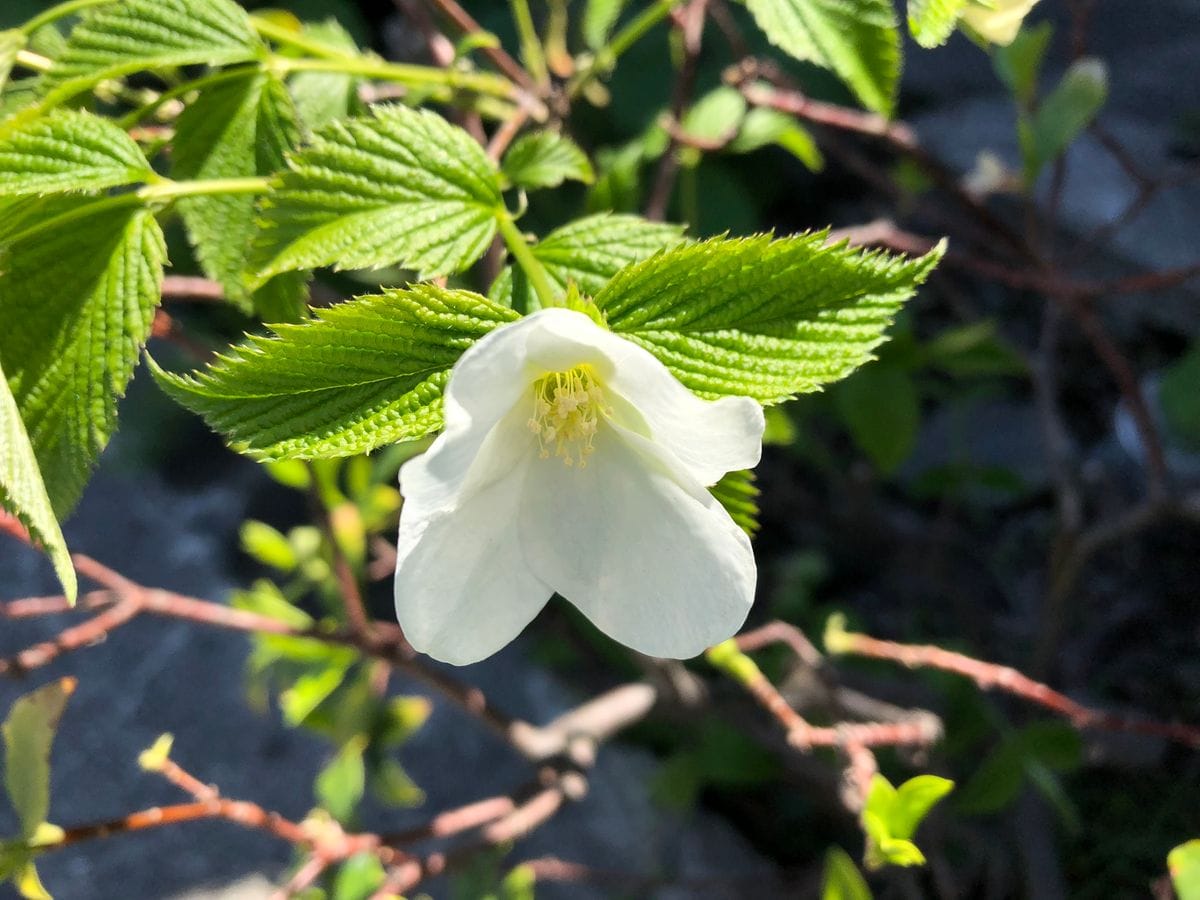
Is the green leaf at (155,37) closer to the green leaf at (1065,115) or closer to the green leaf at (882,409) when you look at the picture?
the green leaf at (1065,115)

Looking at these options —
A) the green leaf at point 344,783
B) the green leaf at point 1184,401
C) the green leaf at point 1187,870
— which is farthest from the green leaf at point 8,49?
the green leaf at point 1184,401

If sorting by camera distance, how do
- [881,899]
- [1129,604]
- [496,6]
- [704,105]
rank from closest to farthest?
[704,105] → [881,899] → [1129,604] → [496,6]

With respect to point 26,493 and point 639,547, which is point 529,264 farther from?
point 26,493

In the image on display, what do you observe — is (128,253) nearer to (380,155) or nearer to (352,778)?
(380,155)

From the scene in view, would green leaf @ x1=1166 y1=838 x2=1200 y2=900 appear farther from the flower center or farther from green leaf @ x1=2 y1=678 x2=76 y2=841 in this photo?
green leaf @ x1=2 y1=678 x2=76 y2=841

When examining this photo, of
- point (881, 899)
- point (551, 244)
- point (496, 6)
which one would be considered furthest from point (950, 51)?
point (551, 244)

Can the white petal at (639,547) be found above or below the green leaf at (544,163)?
below

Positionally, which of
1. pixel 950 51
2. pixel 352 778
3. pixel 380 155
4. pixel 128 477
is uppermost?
pixel 380 155
